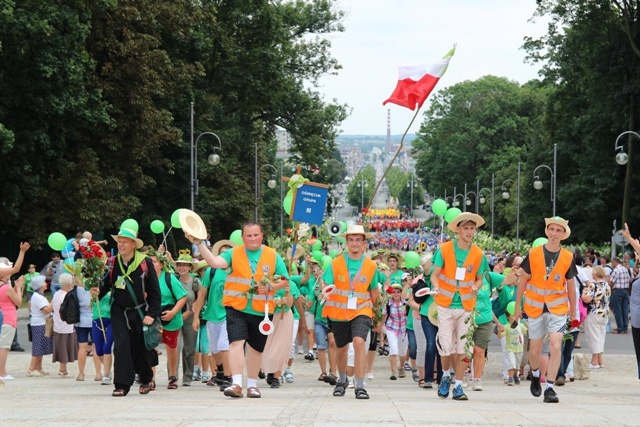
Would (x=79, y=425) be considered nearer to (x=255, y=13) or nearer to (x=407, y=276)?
(x=407, y=276)

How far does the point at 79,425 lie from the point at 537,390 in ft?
19.0

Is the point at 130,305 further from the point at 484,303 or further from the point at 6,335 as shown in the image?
the point at 6,335

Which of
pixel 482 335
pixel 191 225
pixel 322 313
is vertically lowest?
pixel 482 335

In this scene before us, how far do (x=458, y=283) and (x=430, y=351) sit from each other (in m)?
3.13

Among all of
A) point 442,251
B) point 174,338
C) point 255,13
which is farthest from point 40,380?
point 255,13

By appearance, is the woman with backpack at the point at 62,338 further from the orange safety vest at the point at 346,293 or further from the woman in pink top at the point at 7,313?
the orange safety vest at the point at 346,293

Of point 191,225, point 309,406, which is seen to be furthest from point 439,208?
point 309,406

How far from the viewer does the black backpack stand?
1717cm

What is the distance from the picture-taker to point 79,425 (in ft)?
29.5

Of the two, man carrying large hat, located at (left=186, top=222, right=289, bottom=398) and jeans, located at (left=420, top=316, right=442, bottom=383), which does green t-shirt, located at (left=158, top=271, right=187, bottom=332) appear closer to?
man carrying large hat, located at (left=186, top=222, right=289, bottom=398)

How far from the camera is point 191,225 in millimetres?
12438

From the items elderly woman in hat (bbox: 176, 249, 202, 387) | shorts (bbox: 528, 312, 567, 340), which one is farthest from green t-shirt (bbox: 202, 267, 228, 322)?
shorts (bbox: 528, 312, 567, 340)

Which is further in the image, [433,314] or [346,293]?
[433,314]

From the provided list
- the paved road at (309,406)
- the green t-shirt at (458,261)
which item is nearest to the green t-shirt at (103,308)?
the paved road at (309,406)
